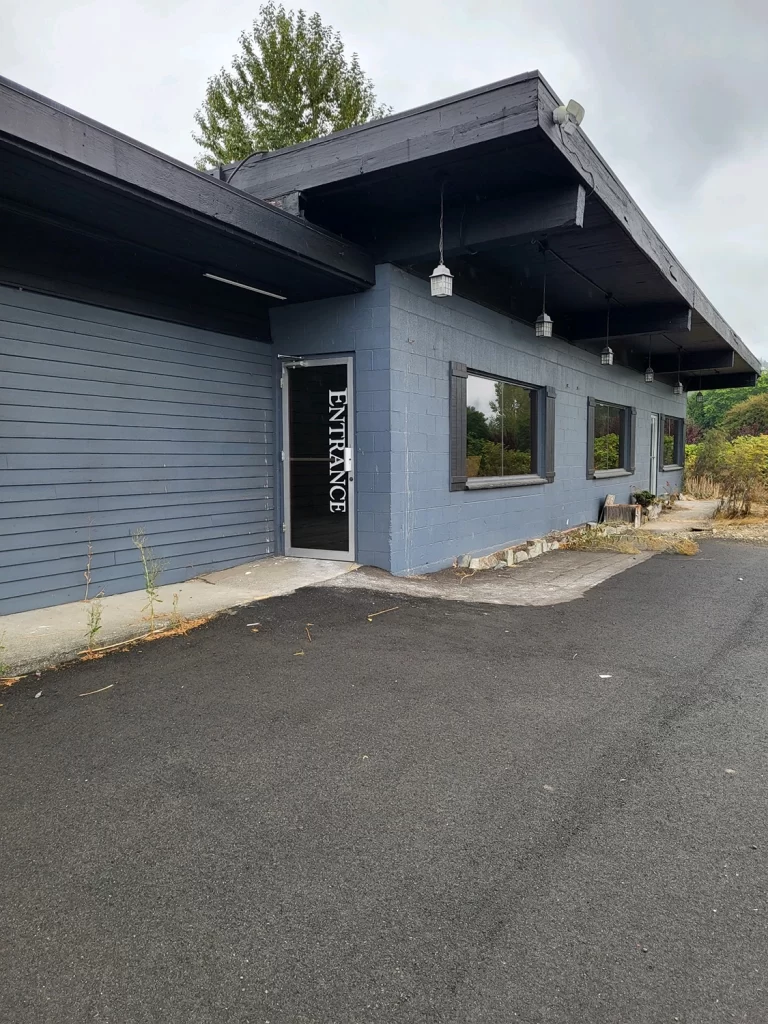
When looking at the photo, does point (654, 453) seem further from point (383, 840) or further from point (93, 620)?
point (383, 840)

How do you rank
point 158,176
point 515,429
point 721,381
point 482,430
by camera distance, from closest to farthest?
point 158,176 < point 482,430 < point 515,429 < point 721,381

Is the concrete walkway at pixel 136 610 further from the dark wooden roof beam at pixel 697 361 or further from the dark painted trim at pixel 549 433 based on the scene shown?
the dark wooden roof beam at pixel 697 361

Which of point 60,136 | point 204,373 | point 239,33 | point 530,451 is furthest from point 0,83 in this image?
point 239,33

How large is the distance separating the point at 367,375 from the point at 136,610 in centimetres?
299

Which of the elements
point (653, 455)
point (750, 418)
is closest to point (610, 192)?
point (653, 455)

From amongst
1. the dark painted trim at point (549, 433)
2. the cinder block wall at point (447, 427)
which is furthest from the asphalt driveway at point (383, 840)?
the dark painted trim at point (549, 433)

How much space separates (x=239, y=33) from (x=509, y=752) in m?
23.9

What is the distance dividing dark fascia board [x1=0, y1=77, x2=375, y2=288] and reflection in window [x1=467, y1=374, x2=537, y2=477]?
2.49m

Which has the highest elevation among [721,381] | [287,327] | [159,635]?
[721,381]

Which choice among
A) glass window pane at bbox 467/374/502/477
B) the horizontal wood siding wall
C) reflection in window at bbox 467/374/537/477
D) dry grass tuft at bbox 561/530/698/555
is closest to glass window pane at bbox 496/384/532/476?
reflection in window at bbox 467/374/537/477

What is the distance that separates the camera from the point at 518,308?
327 inches

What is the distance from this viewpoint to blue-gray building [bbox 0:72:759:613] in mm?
4410

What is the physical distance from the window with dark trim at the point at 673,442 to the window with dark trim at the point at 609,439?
3385mm

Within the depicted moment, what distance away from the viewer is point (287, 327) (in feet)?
21.7
